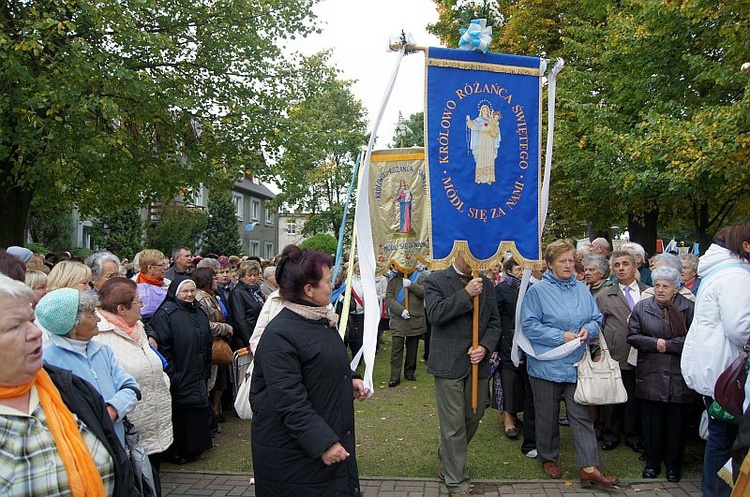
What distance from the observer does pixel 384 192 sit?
25.0 ft

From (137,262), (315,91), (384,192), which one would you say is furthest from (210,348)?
(315,91)

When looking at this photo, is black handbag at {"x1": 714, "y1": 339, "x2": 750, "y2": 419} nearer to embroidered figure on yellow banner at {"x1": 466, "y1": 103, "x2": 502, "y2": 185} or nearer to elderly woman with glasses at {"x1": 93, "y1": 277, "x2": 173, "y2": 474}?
embroidered figure on yellow banner at {"x1": 466, "y1": 103, "x2": 502, "y2": 185}

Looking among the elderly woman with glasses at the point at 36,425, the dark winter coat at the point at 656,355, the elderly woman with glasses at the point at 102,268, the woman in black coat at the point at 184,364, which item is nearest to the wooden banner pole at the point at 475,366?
the dark winter coat at the point at 656,355

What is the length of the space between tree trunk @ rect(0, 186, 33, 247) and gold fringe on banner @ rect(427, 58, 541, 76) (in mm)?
10175

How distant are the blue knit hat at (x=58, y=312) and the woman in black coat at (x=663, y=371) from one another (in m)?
4.59

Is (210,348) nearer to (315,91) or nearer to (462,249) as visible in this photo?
(462,249)

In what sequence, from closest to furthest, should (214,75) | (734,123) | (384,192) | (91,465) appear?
(91,465) → (384,192) → (734,123) → (214,75)

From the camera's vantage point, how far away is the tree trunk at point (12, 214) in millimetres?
12312

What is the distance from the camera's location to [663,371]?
17.9 feet

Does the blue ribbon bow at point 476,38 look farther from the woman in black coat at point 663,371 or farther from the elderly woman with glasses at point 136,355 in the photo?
the elderly woman with glasses at point 136,355

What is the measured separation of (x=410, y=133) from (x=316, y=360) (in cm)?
719

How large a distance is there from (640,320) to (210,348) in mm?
4223

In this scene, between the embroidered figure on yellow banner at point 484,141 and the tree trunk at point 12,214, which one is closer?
the embroidered figure on yellow banner at point 484,141

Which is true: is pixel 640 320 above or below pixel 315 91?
below
